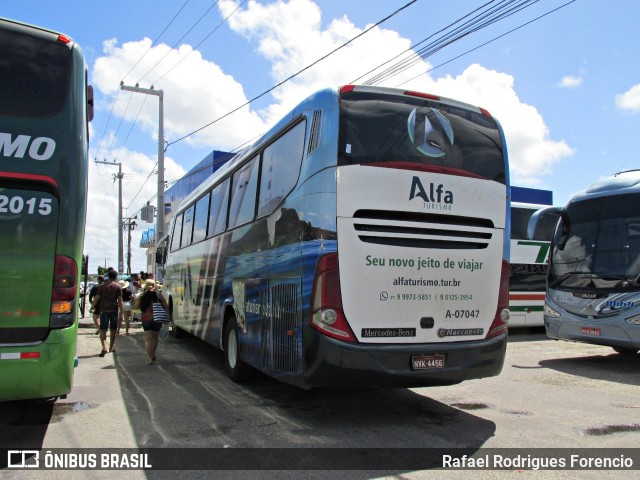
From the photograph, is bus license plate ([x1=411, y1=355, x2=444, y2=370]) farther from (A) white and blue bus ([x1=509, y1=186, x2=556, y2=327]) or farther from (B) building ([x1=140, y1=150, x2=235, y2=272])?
(B) building ([x1=140, y1=150, x2=235, y2=272])

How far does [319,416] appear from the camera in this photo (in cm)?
607

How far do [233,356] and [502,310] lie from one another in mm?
4222

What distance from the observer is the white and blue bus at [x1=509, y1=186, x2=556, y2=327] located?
1452 centimetres

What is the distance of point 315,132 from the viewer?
5.50 meters

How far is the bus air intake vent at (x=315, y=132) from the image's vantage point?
17.9 feet

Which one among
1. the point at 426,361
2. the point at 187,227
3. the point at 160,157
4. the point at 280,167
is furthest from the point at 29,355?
the point at 160,157

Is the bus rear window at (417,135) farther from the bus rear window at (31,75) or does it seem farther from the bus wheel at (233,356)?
the bus wheel at (233,356)

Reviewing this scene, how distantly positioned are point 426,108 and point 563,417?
13.5ft

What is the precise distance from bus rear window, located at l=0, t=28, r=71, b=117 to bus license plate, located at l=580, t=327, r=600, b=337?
9.18 metres

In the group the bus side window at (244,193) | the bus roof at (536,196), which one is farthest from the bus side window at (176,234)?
the bus roof at (536,196)

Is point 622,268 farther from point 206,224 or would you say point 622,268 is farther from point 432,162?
point 206,224

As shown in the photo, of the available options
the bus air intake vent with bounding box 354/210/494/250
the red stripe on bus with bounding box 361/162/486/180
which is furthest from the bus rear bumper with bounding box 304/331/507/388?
the red stripe on bus with bounding box 361/162/486/180

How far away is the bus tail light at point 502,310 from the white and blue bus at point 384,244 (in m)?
0.01

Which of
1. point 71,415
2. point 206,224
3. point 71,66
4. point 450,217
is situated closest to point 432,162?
point 450,217
